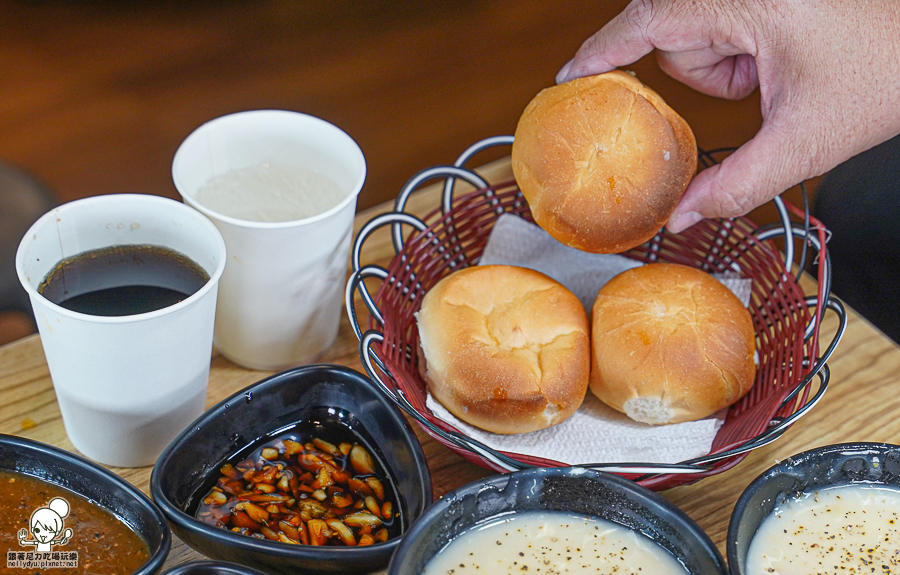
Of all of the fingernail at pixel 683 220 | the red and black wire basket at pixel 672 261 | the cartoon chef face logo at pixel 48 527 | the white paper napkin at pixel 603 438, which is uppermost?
the fingernail at pixel 683 220

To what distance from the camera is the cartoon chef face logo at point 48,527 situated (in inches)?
34.3

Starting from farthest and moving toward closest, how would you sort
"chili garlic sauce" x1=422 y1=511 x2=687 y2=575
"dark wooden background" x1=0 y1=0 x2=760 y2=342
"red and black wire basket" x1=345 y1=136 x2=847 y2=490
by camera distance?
"dark wooden background" x1=0 y1=0 x2=760 y2=342, "red and black wire basket" x1=345 y1=136 x2=847 y2=490, "chili garlic sauce" x1=422 y1=511 x2=687 y2=575

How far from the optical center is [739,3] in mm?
1134

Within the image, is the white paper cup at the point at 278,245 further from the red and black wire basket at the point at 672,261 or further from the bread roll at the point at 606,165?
the bread roll at the point at 606,165

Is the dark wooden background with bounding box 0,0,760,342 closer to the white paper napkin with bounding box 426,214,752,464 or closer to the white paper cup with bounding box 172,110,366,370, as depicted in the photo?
the white paper cup with bounding box 172,110,366,370

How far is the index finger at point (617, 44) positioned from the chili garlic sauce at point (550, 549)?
67 centimetres

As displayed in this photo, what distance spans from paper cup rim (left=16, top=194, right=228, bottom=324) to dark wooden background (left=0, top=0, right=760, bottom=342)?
1890mm

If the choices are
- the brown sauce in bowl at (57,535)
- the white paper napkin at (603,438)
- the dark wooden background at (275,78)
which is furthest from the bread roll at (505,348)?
the dark wooden background at (275,78)

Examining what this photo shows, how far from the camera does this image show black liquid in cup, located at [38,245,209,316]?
39.2 inches

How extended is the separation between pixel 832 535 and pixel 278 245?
74 centimetres

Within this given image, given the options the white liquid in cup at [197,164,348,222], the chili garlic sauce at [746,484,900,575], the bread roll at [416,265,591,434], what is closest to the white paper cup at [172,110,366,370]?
the white liquid in cup at [197,164,348,222]

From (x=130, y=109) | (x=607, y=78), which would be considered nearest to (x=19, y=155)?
(x=130, y=109)

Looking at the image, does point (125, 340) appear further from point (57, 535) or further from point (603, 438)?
point (603, 438)

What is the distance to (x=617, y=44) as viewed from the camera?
3.91 feet
